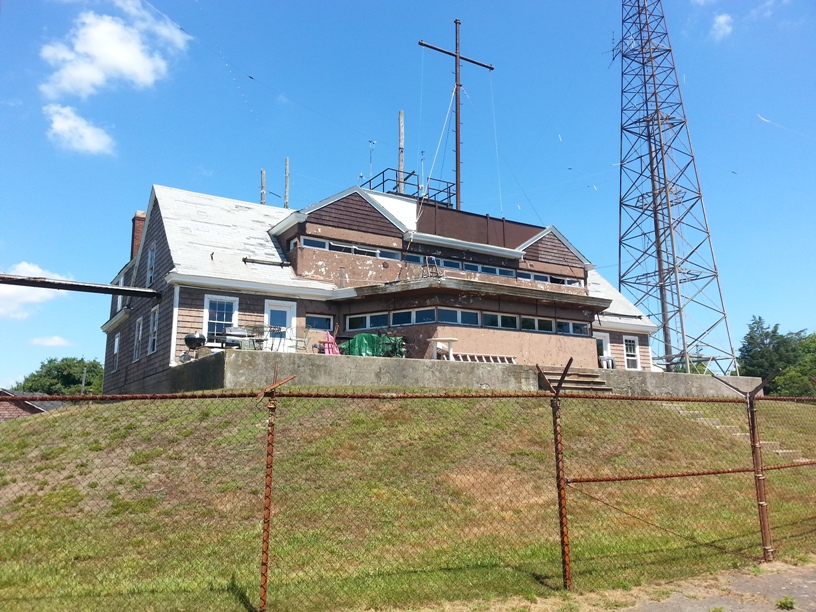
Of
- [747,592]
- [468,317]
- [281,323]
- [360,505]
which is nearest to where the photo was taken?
[747,592]

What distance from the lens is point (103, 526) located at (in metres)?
9.26

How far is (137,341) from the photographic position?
2498 cm

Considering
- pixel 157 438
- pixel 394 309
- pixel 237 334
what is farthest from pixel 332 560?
pixel 394 309

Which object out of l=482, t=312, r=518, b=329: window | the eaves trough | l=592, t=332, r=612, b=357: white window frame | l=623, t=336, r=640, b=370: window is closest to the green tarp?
the eaves trough

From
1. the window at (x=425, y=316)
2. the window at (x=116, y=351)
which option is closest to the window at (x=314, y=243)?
the window at (x=425, y=316)

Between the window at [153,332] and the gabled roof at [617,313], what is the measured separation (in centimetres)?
1963

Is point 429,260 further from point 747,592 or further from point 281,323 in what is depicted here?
point 747,592

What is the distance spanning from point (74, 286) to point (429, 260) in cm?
1333

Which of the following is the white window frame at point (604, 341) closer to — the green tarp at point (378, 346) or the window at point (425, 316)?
the window at point (425, 316)

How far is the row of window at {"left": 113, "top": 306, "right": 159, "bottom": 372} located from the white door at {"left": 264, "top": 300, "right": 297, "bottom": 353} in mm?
3990

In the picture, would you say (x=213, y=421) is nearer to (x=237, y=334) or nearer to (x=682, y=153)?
(x=237, y=334)

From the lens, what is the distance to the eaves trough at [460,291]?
21109mm

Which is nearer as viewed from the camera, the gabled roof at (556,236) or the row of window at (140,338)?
the row of window at (140,338)

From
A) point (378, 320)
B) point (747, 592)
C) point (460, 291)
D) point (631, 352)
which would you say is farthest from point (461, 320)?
point (747, 592)
